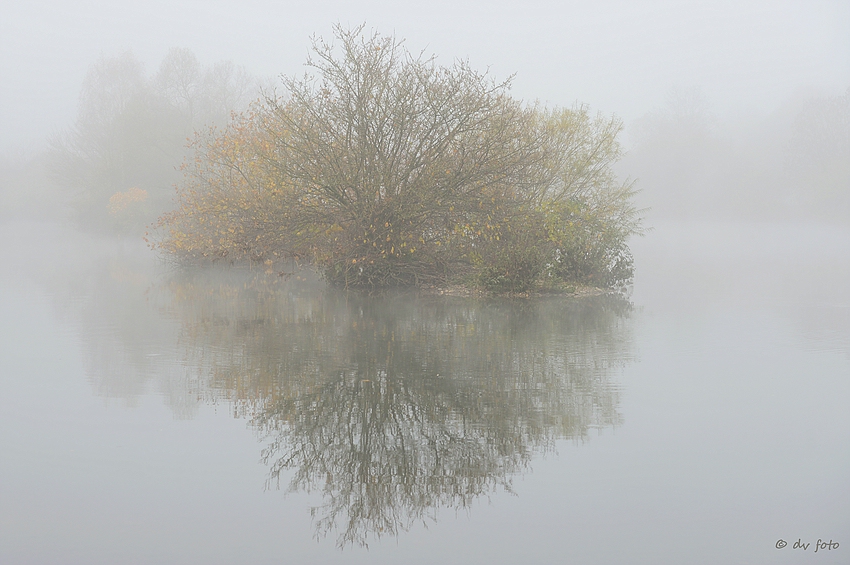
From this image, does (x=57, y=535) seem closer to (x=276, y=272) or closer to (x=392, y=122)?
(x=392, y=122)

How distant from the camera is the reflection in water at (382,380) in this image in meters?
6.79

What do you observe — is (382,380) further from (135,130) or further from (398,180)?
(135,130)

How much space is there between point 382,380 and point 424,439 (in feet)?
8.94

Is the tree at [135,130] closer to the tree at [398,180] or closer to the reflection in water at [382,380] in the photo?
the tree at [398,180]

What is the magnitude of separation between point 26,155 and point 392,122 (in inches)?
4917

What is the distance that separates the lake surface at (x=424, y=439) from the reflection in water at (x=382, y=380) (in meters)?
0.04

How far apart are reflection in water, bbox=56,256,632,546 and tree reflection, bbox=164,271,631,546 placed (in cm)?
2

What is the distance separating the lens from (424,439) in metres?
7.93

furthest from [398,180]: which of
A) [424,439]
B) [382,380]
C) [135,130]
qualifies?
[135,130]

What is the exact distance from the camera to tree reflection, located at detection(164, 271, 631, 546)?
6.68 metres

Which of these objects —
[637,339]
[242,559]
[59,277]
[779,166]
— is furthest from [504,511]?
[779,166]

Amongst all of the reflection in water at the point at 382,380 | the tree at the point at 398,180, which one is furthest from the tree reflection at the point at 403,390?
the tree at the point at 398,180

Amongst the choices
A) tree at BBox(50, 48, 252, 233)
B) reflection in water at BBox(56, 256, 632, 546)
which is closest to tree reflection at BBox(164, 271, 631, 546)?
reflection in water at BBox(56, 256, 632, 546)

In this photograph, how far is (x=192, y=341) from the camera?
14.0 meters
